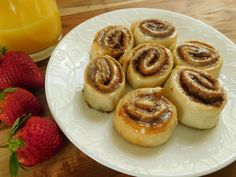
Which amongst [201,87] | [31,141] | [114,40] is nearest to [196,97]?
[201,87]

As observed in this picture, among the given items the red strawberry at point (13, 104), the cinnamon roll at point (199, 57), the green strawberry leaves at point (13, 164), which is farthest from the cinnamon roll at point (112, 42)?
the green strawberry leaves at point (13, 164)

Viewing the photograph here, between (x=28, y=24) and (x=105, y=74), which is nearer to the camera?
(x=105, y=74)

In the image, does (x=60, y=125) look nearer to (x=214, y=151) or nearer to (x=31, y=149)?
(x=31, y=149)

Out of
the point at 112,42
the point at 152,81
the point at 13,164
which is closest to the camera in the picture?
the point at 13,164

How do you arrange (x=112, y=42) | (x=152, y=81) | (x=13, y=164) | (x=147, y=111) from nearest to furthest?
(x=13, y=164) → (x=147, y=111) → (x=152, y=81) → (x=112, y=42)

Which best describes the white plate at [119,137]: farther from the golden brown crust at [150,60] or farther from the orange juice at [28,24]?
the golden brown crust at [150,60]

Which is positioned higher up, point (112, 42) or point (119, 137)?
point (112, 42)

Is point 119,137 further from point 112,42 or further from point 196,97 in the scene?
point 112,42

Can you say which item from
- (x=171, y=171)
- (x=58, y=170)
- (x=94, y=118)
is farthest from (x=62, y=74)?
(x=171, y=171)
